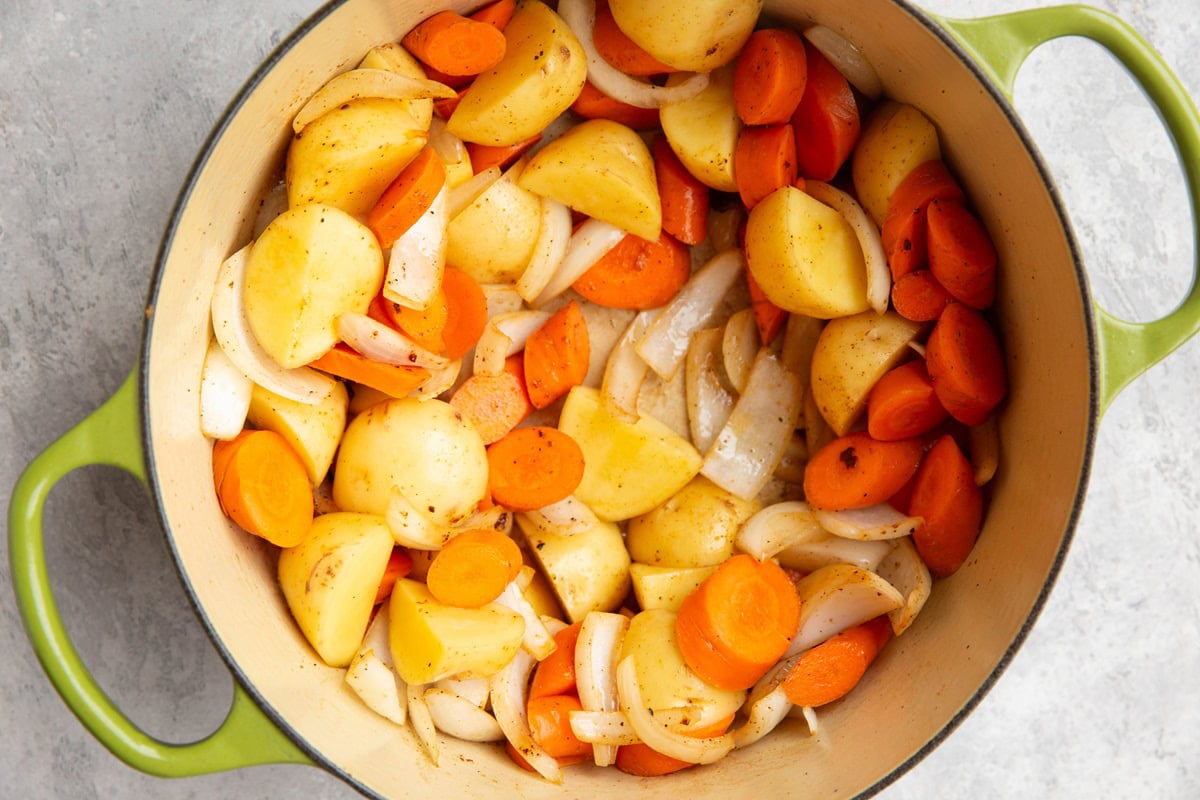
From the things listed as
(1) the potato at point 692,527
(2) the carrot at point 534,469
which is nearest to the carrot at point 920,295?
(1) the potato at point 692,527

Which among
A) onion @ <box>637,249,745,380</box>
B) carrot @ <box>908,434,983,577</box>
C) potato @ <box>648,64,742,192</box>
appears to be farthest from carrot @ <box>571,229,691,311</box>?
carrot @ <box>908,434,983,577</box>

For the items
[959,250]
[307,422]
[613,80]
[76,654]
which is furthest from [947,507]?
[76,654]

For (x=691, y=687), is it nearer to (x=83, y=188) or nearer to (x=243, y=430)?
(x=243, y=430)

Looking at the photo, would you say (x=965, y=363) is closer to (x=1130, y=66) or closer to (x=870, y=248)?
(x=870, y=248)

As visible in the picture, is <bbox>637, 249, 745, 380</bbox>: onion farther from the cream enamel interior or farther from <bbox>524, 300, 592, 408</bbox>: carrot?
the cream enamel interior

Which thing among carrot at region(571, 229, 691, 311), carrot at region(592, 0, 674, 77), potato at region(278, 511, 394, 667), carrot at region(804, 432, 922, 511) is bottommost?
carrot at region(804, 432, 922, 511)

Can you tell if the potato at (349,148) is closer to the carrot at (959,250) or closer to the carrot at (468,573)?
the carrot at (468,573)

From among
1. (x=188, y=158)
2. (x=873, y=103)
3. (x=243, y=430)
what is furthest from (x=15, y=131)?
(x=873, y=103)
